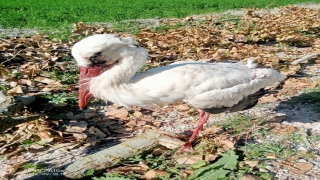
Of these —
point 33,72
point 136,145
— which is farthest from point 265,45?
point 136,145

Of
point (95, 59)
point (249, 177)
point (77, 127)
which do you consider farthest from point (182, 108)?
point (249, 177)

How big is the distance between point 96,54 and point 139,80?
1.64 feet

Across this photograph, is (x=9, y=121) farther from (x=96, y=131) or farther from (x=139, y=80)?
(x=139, y=80)

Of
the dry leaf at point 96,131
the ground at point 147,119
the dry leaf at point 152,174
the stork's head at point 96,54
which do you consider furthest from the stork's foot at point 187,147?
the stork's head at point 96,54

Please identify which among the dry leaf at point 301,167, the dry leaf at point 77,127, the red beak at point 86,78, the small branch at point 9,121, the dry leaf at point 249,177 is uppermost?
the red beak at point 86,78

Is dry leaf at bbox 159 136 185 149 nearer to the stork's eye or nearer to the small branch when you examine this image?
the stork's eye

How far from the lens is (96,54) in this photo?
3395mm

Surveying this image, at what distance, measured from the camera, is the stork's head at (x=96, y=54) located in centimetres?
334

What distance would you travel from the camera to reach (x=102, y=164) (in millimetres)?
3115

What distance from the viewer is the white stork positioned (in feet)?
11.2

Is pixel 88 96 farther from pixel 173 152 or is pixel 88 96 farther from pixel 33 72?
pixel 33 72

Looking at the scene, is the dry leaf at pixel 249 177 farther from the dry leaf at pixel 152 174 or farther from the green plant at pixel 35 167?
the green plant at pixel 35 167

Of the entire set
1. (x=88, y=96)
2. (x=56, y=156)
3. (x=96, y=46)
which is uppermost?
(x=96, y=46)

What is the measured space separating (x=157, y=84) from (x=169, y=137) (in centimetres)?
62
